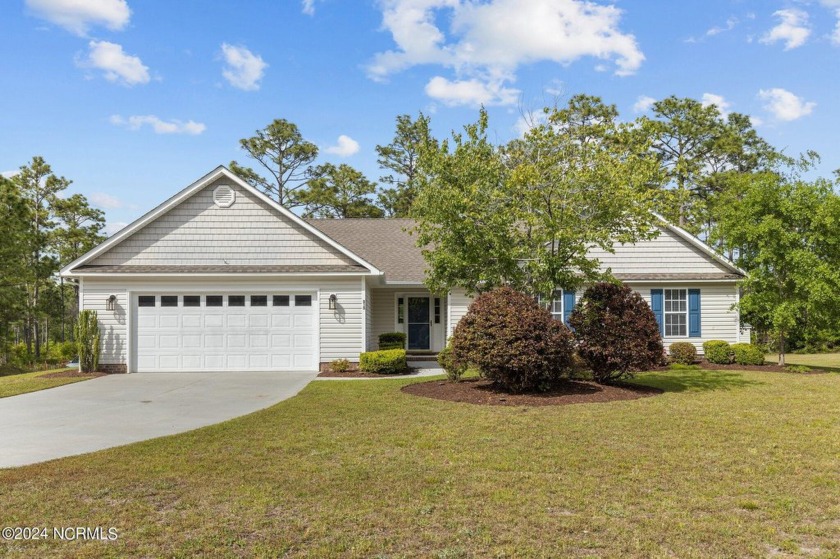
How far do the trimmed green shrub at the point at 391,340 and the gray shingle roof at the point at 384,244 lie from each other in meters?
1.88

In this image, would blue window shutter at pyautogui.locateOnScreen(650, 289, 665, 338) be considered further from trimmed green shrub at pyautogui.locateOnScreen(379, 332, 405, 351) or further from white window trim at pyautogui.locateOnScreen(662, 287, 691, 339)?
trimmed green shrub at pyautogui.locateOnScreen(379, 332, 405, 351)

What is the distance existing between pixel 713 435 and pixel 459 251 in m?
6.56

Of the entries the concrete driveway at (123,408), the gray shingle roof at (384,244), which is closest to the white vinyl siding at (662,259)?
the gray shingle roof at (384,244)

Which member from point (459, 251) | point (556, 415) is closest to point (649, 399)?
point (556, 415)

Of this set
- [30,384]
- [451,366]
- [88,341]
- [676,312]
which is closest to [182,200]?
Result: [88,341]

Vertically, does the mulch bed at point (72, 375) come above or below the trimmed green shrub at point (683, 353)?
below

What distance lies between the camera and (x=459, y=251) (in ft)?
42.5

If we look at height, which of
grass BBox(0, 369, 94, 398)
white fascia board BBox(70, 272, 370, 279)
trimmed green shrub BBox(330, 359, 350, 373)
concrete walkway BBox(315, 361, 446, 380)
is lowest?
concrete walkway BBox(315, 361, 446, 380)

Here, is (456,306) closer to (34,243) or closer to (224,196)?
(224,196)

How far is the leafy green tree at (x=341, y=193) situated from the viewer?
37.1 m

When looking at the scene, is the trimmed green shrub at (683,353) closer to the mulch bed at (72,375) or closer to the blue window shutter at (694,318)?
the blue window shutter at (694,318)

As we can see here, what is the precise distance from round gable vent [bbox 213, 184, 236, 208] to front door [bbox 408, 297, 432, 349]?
7.18m

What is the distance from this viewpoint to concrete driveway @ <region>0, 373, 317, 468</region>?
25.1ft

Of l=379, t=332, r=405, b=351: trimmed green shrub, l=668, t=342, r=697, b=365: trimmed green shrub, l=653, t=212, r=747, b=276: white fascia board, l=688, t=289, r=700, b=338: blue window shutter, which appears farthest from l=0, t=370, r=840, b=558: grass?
l=653, t=212, r=747, b=276: white fascia board
